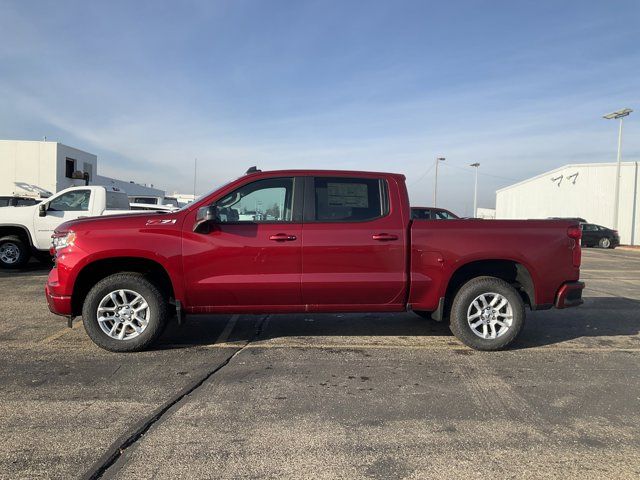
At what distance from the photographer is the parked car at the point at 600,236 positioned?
2644 cm

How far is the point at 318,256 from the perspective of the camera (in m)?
4.93

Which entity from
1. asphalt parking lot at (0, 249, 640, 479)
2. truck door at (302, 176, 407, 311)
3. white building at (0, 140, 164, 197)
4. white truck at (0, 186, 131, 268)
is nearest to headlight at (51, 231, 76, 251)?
asphalt parking lot at (0, 249, 640, 479)

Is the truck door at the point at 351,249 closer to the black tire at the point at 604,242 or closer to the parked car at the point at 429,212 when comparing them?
the parked car at the point at 429,212

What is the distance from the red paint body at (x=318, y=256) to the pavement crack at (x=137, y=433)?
0.93 meters

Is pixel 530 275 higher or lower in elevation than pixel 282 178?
lower

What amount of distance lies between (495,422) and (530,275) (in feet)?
7.40

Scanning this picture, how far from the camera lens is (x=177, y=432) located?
3180 mm

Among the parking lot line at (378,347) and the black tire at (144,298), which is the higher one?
the black tire at (144,298)

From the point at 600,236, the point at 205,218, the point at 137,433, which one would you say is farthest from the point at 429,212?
the point at 600,236

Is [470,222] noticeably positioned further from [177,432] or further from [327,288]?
[177,432]

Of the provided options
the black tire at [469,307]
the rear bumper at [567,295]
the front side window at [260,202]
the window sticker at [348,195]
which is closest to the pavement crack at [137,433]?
the front side window at [260,202]

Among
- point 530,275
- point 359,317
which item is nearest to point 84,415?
point 359,317

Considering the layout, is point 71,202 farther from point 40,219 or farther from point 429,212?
point 429,212

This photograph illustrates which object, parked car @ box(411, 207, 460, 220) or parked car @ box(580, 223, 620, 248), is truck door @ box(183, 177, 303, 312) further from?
parked car @ box(580, 223, 620, 248)
